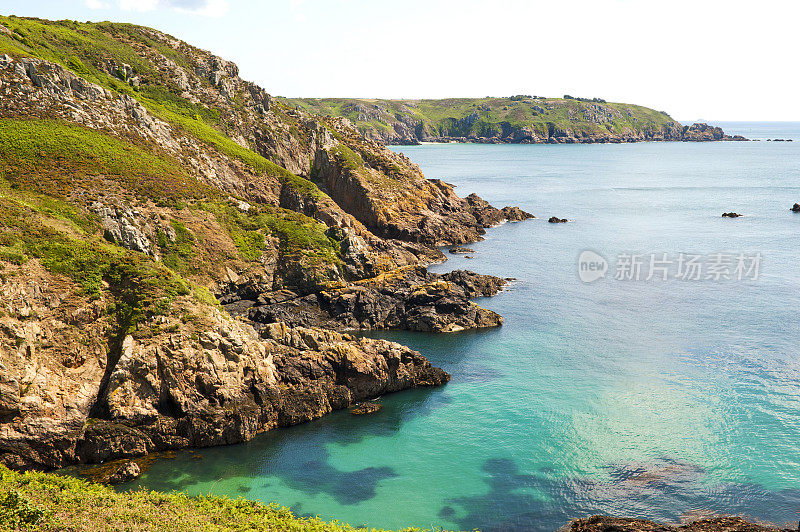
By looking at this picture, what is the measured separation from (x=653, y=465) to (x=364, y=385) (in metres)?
26.5

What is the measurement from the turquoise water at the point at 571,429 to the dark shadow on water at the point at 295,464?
154 millimetres

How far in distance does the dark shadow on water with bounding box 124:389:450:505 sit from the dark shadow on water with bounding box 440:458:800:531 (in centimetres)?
778

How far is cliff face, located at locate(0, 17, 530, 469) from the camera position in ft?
155

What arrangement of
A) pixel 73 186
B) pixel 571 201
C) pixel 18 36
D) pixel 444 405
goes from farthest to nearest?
pixel 571 201 < pixel 18 36 < pixel 73 186 < pixel 444 405

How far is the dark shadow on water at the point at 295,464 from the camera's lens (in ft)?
141

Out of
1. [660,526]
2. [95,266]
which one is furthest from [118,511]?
[660,526]

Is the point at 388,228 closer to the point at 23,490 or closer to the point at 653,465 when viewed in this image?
the point at 653,465

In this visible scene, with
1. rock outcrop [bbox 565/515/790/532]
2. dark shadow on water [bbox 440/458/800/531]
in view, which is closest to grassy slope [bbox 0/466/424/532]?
dark shadow on water [bbox 440/458/800/531]

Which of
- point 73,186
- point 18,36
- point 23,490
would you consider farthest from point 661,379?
point 18,36

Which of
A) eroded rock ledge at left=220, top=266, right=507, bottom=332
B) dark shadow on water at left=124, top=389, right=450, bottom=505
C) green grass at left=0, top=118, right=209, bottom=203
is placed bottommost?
dark shadow on water at left=124, top=389, right=450, bottom=505

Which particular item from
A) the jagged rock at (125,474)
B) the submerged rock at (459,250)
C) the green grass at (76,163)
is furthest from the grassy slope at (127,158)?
the jagged rock at (125,474)

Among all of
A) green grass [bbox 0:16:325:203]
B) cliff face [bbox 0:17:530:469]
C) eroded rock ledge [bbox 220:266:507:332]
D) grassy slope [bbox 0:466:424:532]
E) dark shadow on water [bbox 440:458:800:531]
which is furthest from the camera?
green grass [bbox 0:16:325:203]

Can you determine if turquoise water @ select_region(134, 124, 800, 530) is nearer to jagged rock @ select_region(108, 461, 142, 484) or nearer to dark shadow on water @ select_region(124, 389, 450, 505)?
dark shadow on water @ select_region(124, 389, 450, 505)

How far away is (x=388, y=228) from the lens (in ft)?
387
